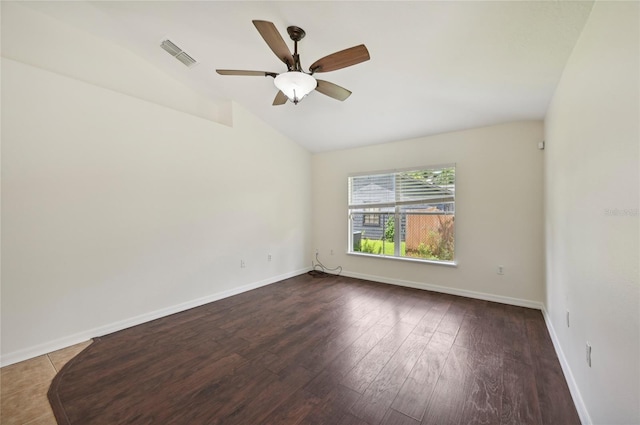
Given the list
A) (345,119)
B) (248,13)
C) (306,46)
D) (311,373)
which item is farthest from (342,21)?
(311,373)

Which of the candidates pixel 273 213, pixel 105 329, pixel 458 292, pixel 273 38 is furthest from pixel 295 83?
pixel 458 292

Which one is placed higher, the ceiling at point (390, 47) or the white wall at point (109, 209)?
the ceiling at point (390, 47)

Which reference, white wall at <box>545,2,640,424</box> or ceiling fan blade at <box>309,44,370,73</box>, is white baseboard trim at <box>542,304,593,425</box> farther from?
ceiling fan blade at <box>309,44,370,73</box>

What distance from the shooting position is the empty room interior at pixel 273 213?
1.62 meters

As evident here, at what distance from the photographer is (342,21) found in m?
2.25

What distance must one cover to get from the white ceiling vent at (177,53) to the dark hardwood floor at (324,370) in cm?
329

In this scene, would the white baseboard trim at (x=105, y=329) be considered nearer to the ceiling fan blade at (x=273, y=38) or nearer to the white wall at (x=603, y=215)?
the ceiling fan blade at (x=273, y=38)

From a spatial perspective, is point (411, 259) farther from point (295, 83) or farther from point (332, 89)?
point (295, 83)

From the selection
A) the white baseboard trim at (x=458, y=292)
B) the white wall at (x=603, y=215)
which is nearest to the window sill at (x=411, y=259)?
the white baseboard trim at (x=458, y=292)

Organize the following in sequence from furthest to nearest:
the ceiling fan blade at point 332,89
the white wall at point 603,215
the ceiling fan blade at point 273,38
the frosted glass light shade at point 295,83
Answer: the ceiling fan blade at point 332,89, the frosted glass light shade at point 295,83, the ceiling fan blade at point 273,38, the white wall at point 603,215

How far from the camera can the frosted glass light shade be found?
221 cm

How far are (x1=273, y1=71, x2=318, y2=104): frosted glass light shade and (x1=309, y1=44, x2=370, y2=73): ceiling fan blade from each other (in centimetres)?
10

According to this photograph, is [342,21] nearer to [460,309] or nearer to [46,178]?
[46,178]

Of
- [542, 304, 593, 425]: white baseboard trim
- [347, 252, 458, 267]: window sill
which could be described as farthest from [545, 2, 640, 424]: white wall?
[347, 252, 458, 267]: window sill
